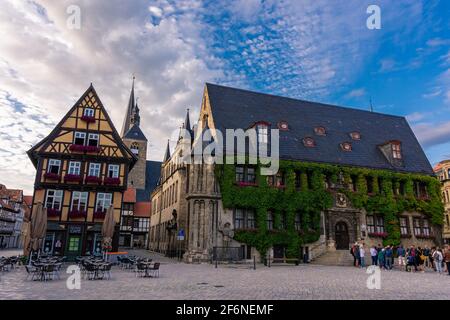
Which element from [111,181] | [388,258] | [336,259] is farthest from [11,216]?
[388,258]

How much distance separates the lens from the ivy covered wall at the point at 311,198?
27.3 m

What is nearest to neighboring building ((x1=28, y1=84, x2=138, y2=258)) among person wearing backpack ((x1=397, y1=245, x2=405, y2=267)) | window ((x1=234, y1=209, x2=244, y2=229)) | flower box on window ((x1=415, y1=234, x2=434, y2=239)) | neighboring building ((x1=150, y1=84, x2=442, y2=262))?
neighboring building ((x1=150, y1=84, x2=442, y2=262))

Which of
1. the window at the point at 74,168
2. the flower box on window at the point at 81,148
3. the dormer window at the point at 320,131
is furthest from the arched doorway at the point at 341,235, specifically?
the window at the point at 74,168

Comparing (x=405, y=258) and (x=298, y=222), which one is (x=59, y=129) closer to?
(x=298, y=222)

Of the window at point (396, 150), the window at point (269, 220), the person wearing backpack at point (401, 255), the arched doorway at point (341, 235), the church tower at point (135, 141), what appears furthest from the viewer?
the church tower at point (135, 141)

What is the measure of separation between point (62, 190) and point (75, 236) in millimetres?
3839

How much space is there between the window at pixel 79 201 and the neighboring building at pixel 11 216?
46358mm

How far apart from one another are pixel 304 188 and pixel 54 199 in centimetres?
2054

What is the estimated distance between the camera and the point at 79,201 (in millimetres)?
27453

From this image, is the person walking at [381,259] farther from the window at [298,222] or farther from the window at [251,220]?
the window at [251,220]

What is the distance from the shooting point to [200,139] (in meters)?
28.9

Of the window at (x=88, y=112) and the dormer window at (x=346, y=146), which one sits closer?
the window at (x=88, y=112)

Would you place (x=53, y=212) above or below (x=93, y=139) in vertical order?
below
